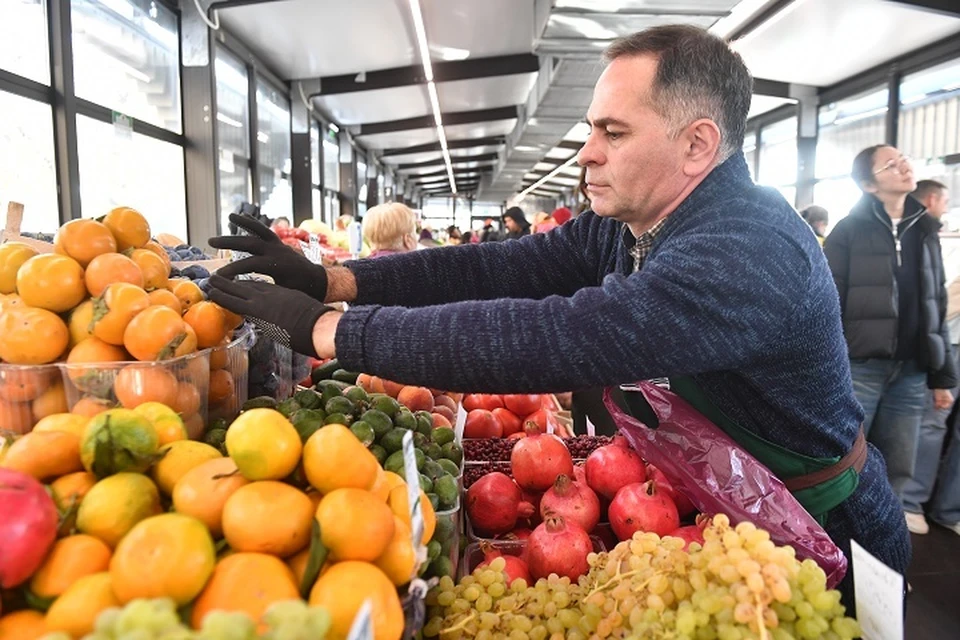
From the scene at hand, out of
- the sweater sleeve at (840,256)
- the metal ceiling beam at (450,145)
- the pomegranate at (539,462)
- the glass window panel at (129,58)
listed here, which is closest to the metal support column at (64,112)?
the glass window panel at (129,58)

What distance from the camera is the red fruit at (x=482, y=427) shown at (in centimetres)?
215

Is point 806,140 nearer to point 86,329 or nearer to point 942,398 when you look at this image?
point 942,398

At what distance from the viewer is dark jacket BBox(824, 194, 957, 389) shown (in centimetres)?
310

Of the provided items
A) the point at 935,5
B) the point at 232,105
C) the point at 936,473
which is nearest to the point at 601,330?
the point at 936,473

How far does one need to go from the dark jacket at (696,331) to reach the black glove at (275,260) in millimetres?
455

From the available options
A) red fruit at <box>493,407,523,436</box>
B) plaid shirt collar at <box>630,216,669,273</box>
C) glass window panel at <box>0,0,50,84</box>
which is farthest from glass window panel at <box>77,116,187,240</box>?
plaid shirt collar at <box>630,216,669,273</box>

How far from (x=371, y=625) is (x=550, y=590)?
49 cm

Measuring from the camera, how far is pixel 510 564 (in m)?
1.25

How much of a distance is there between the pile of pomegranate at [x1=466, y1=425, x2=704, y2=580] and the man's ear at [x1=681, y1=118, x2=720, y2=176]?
0.64 metres

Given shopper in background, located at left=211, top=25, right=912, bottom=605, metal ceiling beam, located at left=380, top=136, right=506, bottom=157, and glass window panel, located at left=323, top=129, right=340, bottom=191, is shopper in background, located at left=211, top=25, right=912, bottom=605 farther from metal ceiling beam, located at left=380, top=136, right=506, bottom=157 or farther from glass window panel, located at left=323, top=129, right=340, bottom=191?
metal ceiling beam, located at left=380, top=136, right=506, bottom=157

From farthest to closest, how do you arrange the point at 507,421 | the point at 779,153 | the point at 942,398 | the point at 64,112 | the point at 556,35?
1. the point at 779,153
2. the point at 556,35
3. the point at 64,112
4. the point at 942,398
5. the point at 507,421

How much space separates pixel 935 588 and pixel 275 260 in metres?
3.14

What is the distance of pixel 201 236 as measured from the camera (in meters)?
6.23

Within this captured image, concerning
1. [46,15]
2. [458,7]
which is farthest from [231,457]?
[458,7]
